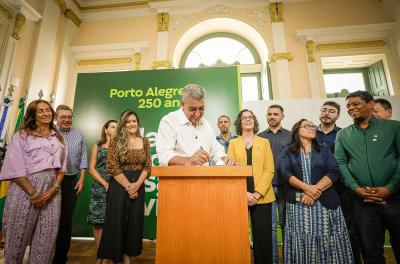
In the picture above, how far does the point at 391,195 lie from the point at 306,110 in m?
1.81

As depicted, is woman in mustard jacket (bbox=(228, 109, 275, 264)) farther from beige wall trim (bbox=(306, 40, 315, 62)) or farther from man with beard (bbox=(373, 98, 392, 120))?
beige wall trim (bbox=(306, 40, 315, 62))

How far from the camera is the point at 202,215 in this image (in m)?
1.06

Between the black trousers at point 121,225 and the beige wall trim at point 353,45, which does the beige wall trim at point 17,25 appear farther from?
the beige wall trim at point 353,45

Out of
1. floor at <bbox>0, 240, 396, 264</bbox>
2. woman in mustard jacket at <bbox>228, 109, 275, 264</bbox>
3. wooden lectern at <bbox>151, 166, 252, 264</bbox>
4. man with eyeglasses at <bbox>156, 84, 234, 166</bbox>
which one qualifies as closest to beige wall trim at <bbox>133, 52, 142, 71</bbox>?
floor at <bbox>0, 240, 396, 264</bbox>

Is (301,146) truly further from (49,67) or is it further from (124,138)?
(49,67)

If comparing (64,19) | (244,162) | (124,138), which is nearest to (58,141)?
(124,138)

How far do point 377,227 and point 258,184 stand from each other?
89cm

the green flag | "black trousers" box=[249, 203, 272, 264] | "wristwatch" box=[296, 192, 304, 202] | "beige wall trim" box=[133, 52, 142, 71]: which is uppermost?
"beige wall trim" box=[133, 52, 142, 71]

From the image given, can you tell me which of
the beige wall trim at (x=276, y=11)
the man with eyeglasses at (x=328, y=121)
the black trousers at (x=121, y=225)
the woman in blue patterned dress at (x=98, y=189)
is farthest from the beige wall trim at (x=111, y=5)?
the black trousers at (x=121, y=225)

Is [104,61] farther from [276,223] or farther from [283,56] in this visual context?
[276,223]

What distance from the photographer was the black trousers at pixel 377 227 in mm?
1687

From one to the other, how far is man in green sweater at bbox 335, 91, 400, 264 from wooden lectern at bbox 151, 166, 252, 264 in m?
1.26

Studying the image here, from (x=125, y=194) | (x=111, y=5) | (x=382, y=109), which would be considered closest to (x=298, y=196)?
(x=125, y=194)

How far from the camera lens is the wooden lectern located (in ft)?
3.36
